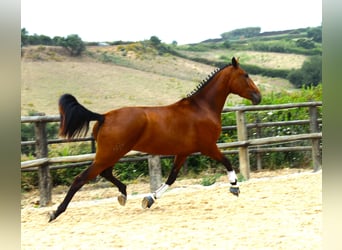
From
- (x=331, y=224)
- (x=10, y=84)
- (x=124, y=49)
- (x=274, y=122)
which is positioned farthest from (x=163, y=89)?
(x=10, y=84)

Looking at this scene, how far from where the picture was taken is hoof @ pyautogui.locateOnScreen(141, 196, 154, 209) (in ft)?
14.7

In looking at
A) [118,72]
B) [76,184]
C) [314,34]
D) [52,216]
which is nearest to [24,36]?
[118,72]

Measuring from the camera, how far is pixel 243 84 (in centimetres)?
455

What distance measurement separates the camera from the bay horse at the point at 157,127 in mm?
4023

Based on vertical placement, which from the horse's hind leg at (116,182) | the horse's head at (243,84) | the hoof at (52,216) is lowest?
the hoof at (52,216)

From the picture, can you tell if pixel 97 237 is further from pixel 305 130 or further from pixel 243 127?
pixel 305 130

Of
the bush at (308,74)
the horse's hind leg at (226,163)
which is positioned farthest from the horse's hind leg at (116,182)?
the bush at (308,74)

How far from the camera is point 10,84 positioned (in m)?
1.20

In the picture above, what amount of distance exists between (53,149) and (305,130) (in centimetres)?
381

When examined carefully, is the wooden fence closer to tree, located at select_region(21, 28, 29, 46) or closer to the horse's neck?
tree, located at select_region(21, 28, 29, 46)

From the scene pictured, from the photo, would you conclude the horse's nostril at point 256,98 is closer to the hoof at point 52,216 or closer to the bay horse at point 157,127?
the bay horse at point 157,127

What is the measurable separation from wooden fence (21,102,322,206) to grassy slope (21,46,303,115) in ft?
1.53

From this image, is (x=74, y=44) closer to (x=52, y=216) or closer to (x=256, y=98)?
(x=52, y=216)

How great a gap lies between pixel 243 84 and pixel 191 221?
1.42 meters
